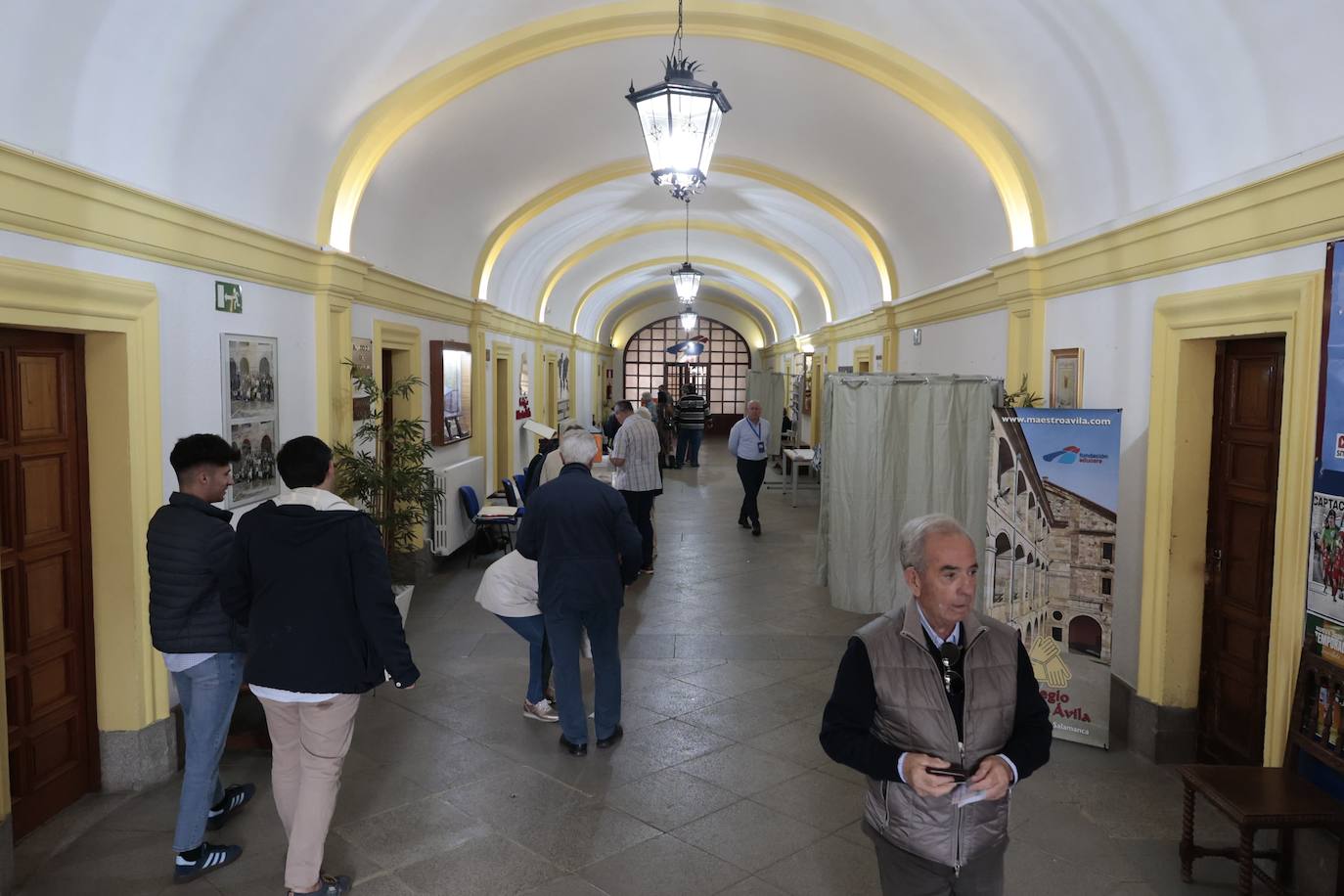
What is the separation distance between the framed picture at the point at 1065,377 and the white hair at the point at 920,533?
12.8 ft

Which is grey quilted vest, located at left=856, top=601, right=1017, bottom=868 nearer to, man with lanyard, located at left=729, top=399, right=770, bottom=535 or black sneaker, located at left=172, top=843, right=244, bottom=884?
black sneaker, located at left=172, top=843, right=244, bottom=884

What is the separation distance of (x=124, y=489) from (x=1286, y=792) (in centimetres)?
498

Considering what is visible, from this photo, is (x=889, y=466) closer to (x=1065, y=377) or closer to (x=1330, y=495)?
(x=1065, y=377)

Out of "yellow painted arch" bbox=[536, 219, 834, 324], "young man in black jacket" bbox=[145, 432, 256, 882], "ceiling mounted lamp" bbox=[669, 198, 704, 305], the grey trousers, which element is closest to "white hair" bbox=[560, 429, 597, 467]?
"young man in black jacket" bbox=[145, 432, 256, 882]

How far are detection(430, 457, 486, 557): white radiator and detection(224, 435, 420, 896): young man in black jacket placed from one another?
4947 millimetres

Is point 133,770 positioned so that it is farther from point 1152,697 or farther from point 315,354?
point 1152,697

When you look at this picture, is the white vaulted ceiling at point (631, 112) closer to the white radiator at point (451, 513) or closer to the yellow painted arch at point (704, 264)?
the white radiator at point (451, 513)

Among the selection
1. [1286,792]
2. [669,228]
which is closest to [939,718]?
[1286,792]

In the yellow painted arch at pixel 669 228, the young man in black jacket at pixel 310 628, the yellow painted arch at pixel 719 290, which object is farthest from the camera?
the yellow painted arch at pixel 719 290

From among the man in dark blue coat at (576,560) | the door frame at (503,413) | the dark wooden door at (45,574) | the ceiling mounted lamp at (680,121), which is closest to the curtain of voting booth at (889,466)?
the ceiling mounted lamp at (680,121)

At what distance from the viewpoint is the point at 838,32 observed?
20.0 ft

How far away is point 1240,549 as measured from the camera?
170 inches

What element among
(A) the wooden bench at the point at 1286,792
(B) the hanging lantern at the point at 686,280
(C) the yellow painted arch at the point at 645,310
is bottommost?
(A) the wooden bench at the point at 1286,792

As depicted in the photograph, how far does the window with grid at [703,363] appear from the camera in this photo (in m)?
31.0
